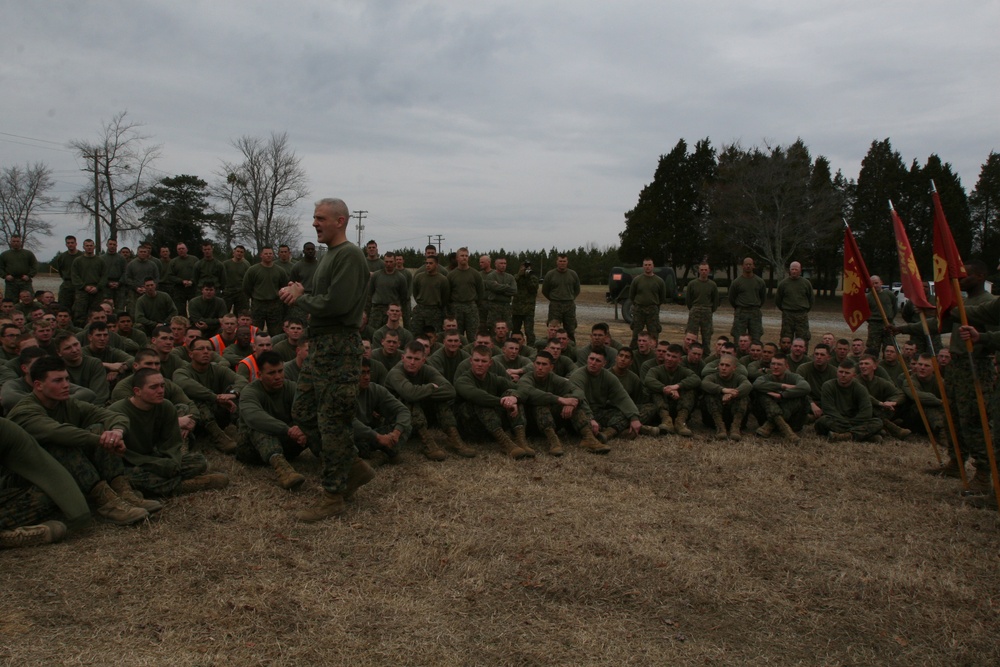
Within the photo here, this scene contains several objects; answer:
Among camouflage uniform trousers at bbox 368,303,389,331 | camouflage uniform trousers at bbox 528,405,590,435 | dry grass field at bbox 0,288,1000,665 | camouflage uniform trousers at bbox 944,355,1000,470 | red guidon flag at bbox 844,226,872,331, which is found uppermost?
red guidon flag at bbox 844,226,872,331

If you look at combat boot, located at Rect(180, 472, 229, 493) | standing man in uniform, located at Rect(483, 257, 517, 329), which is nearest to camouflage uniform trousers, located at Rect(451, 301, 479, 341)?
standing man in uniform, located at Rect(483, 257, 517, 329)

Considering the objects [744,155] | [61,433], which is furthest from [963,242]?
[61,433]

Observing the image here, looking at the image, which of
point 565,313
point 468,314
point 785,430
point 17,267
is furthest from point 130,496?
point 17,267

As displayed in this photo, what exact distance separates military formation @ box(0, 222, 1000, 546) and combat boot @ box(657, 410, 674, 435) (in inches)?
0.9

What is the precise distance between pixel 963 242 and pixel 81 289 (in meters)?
43.3

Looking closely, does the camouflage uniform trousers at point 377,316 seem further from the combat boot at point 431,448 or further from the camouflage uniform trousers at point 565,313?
the combat boot at point 431,448

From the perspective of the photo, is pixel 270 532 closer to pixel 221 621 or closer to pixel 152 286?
pixel 221 621

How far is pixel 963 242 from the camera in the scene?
131 feet

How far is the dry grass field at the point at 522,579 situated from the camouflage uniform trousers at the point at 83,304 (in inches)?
339

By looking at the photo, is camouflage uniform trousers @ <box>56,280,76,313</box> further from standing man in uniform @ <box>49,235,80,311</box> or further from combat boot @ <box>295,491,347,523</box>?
combat boot @ <box>295,491,347,523</box>

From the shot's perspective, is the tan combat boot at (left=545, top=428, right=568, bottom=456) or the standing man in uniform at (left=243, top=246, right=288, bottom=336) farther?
the standing man in uniform at (left=243, top=246, right=288, bottom=336)

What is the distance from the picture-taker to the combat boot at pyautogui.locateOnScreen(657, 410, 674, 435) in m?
8.15

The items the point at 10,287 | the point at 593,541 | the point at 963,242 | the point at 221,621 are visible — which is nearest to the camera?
the point at 221,621

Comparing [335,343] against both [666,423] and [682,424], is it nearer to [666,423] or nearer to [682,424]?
[666,423]
